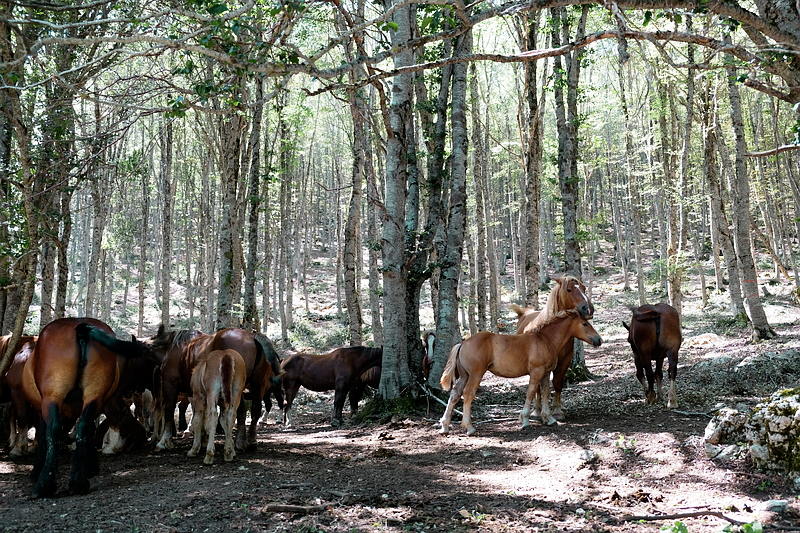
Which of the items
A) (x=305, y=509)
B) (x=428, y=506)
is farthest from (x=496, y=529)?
(x=305, y=509)

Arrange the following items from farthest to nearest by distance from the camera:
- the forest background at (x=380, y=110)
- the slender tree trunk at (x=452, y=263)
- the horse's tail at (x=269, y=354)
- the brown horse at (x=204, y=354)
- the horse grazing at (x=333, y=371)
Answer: the horse grazing at (x=333, y=371) → the slender tree trunk at (x=452, y=263) → the horse's tail at (x=269, y=354) → the brown horse at (x=204, y=354) → the forest background at (x=380, y=110)

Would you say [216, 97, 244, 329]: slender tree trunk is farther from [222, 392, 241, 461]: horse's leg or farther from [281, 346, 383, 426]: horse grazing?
[222, 392, 241, 461]: horse's leg

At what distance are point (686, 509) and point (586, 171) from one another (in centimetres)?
3578

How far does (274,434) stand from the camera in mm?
10219

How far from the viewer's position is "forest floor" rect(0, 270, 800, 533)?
4.57 meters

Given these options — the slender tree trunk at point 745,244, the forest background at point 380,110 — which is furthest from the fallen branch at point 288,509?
the slender tree trunk at point 745,244

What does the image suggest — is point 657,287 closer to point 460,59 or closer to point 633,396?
point 633,396

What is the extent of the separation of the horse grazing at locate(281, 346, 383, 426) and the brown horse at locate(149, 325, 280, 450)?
3.16m

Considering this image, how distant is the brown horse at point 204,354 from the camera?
307 inches

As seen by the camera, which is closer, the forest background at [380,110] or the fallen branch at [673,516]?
the fallen branch at [673,516]

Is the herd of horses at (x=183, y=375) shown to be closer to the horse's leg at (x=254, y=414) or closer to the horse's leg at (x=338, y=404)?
the horse's leg at (x=254, y=414)

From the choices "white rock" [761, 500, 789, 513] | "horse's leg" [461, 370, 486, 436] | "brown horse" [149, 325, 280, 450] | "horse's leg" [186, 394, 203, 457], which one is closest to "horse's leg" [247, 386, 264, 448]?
"brown horse" [149, 325, 280, 450]

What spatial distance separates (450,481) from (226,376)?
2964mm

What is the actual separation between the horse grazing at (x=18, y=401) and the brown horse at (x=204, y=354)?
156cm
